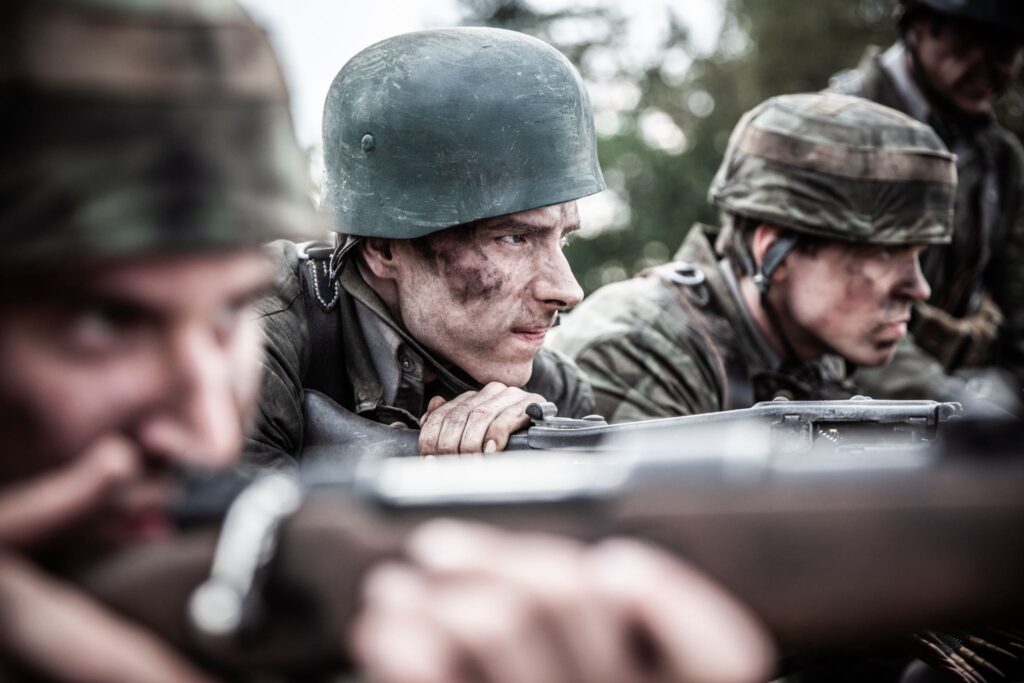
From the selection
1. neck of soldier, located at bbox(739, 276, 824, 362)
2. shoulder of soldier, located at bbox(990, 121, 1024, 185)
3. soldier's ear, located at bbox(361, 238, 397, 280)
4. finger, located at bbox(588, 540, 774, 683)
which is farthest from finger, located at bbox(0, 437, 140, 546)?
shoulder of soldier, located at bbox(990, 121, 1024, 185)

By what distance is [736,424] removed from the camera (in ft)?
10.3

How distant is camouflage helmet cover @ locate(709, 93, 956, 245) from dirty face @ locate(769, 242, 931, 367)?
0.10m

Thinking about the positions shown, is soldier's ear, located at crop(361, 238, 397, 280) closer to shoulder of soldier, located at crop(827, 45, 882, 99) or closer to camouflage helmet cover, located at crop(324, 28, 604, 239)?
camouflage helmet cover, located at crop(324, 28, 604, 239)

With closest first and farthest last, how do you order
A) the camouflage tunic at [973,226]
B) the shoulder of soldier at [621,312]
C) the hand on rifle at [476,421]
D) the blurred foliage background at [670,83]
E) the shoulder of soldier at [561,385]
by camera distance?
the hand on rifle at [476,421] → the shoulder of soldier at [561,385] → the shoulder of soldier at [621,312] → the camouflage tunic at [973,226] → the blurred foliage background at [670,83]

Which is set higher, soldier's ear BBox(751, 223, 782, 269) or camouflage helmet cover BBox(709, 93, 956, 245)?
camouflage helmet cover BBox(709, 93, 956, 245)

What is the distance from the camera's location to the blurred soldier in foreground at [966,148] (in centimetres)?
670

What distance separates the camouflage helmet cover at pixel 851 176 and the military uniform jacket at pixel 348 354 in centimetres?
208

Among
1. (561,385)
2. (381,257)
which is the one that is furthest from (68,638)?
(561,385)

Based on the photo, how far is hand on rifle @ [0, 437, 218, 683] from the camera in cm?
138

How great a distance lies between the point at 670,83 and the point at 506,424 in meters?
16.3

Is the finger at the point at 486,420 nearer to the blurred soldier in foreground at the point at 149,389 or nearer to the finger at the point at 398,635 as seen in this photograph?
the blurred soldier in foreground at the point at 149,389

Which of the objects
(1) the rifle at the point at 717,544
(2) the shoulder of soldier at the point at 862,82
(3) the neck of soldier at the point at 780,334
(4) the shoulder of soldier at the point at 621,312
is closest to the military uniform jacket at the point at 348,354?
(4) the shoulder of soldier at the point at 621,312

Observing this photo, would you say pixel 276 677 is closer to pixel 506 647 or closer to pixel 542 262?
pixel 506 647

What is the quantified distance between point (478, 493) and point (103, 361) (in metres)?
0.52
